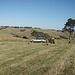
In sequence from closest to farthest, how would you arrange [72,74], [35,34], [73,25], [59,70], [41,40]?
[72,74]
[59,70]
[41,40]
[73,25]
[35,34]

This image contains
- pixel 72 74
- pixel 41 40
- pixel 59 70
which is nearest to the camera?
pixel 72 74

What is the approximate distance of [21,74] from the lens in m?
5.57

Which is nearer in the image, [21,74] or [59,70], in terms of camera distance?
[21,74]

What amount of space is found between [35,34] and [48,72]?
6057 centimetres

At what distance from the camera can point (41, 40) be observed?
25219mm

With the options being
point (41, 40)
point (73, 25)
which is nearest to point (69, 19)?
point (73, 25)

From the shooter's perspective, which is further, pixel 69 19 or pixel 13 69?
pixel 69 19

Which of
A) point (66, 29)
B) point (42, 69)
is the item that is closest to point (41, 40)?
point (66, 29)

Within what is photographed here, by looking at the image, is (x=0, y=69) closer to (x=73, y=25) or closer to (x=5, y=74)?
(x=5, y=74)

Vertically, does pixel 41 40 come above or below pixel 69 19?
below

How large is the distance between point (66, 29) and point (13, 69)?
106 ft

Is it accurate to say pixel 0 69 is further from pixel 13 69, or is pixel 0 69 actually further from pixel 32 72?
pixel 32 72

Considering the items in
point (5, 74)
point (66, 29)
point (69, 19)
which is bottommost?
point (5, 74)

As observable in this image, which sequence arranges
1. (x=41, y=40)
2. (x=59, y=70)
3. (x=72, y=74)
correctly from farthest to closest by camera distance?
(x=41, y=40), (x=59, y=70), (x=72, y=74)
